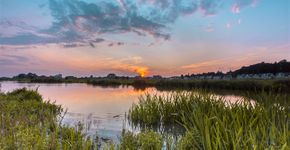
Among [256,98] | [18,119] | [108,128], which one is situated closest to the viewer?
[18,119]

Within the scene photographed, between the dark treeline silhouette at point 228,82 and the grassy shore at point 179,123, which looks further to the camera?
the dark treeline silhouette at point 228,82

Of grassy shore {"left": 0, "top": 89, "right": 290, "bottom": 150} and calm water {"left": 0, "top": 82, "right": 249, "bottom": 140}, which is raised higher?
grassy shore {"left": 0, "top": 89, "right": 290, "bottom": 150}

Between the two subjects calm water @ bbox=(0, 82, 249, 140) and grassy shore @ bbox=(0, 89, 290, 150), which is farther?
calm water @ bbox=(0, 82, 249, 140)

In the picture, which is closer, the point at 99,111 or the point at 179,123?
the point at 179,123

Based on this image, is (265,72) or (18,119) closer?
(18,119)

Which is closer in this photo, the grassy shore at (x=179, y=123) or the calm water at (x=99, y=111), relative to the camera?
the grassy shore at (x=179, y=123)

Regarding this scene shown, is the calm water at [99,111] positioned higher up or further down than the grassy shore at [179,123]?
further down

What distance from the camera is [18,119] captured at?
403 inches

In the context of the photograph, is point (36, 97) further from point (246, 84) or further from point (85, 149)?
point (246, 84)

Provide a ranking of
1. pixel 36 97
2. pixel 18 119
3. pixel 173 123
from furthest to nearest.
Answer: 1. pixel 36 97
2. pixel 173 123
3. pixel 18 119

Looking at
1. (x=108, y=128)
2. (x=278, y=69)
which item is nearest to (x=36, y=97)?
(x=108, y=128)

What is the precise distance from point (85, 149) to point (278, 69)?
529 feet

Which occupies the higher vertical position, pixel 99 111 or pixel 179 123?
pixel 179 123

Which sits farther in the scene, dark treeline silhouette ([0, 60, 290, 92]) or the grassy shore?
dark treeline silhouette ([0, 60, 290, 92])
